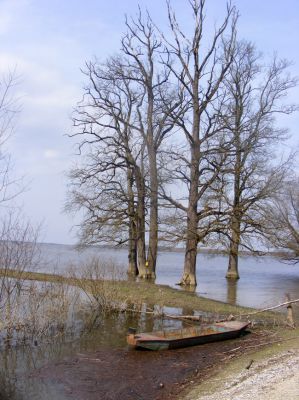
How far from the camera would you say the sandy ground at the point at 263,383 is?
25.5ft

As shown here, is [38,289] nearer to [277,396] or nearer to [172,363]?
[172,363]

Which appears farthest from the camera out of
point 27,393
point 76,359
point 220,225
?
point 220,225

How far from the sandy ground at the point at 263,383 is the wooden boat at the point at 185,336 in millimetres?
3094

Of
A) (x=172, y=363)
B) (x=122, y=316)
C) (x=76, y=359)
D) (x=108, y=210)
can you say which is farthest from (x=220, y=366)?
(x=108, y=210)

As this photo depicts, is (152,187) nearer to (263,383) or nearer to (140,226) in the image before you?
(140,226)

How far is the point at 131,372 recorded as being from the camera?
36.9ft

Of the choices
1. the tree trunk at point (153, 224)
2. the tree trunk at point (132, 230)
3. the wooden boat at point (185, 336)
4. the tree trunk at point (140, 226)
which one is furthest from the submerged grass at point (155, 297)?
the tree trunk at point (132, 230)

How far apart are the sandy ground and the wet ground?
1120 mm

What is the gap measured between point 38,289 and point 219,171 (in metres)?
17.3

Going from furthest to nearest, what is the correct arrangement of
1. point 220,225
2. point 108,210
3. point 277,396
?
point 108,210, point 220,225, point 277,396

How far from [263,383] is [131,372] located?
144 inches

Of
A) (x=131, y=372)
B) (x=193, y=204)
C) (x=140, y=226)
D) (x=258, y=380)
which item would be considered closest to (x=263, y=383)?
(x=258, y=380)

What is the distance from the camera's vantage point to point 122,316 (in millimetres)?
17766

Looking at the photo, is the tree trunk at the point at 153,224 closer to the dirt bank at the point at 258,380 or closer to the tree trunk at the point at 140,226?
Answer: the tree trunk at the point at 140,226
